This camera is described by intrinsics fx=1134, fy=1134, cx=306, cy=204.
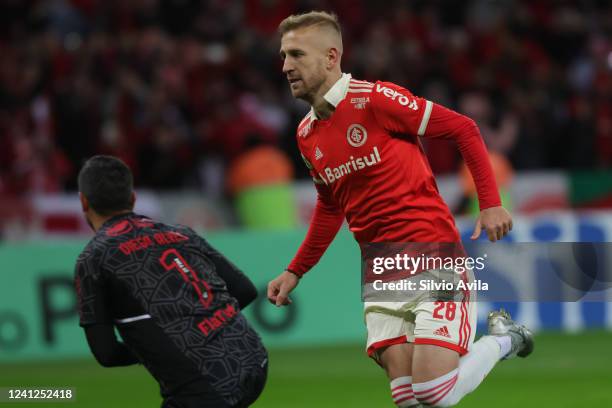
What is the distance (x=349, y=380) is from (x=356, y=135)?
4356mm

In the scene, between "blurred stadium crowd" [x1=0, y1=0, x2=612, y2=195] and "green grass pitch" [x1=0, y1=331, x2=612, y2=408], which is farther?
"blurred stadium crowd" [x1=0, y1=0, x2=612, y2=195]

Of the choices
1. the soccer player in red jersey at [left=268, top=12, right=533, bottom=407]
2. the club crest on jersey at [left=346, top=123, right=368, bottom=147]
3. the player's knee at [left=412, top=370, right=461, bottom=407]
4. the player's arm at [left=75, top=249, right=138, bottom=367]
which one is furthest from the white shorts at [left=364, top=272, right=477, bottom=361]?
the player's arm at [left=75, top=249, right=138, bottom=367]

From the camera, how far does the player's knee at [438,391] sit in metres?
5.12

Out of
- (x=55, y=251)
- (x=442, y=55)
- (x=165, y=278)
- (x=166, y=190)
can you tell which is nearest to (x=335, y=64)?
(x=165, y=278)

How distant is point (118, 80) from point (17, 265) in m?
3.17

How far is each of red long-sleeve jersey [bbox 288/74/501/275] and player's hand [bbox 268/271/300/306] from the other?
475mm

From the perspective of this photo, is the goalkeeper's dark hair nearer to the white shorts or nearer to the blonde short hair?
the blonde short hair

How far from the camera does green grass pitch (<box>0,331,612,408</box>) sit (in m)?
8.12

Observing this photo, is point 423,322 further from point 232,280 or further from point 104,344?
point 104,344

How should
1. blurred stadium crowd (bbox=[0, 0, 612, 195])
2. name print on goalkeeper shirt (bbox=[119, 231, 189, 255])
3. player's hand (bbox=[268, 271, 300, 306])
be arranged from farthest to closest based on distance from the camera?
blurred stadium crowd (bbox=[0, 0, 612, 195]) → player's hand (bbox=[268, 271, 300, 306]) → name print on goalkeeper shirt (bbox=[119, 231, 189, 255])

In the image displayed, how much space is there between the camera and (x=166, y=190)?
42.6ft

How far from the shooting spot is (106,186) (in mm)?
4758

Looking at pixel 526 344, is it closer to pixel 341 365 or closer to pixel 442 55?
pixel 341 365

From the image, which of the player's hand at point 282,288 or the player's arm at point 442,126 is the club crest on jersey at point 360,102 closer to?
the player's arm at point 442,126
